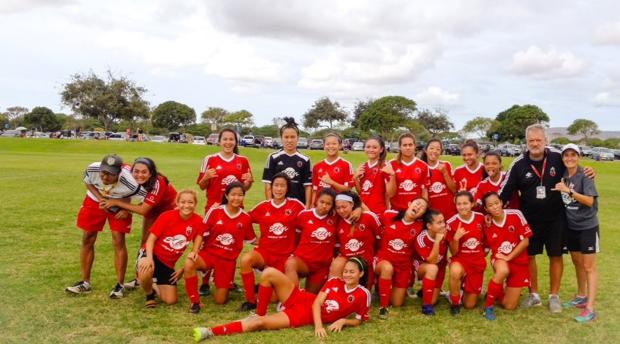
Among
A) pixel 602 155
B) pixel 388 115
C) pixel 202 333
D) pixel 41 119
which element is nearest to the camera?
pixel 202 333

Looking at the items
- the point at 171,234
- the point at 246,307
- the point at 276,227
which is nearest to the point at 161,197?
the point at 171,234

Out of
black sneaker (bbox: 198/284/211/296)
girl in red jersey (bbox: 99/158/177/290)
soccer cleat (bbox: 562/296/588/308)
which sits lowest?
black sneaker (bbox: 198/284/211/296)

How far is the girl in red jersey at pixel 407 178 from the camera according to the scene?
622 centimetres

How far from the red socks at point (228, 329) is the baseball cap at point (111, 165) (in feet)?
7.13

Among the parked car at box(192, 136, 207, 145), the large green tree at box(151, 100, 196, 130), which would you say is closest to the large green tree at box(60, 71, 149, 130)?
the parked car at box(192, 136, 207, 145)

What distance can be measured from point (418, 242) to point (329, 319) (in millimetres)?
1413

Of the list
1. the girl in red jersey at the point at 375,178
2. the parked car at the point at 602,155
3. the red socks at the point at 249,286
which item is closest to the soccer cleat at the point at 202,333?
the red socks at the point at 249,286

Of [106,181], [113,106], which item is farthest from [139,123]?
[106,181]

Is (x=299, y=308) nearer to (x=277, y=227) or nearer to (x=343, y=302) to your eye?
(x=343, y=302)

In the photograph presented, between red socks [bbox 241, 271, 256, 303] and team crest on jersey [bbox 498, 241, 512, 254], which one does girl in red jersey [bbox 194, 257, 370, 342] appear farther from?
team crest on jersey [bbox 498, 241, 512, 254]

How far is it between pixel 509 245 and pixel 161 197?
4.01 metres

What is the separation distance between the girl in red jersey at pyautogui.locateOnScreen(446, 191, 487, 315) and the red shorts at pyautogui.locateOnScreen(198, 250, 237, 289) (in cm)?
243

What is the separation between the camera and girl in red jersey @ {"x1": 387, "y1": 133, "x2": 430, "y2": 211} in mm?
Answer: 6223

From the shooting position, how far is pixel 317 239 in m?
5.73
